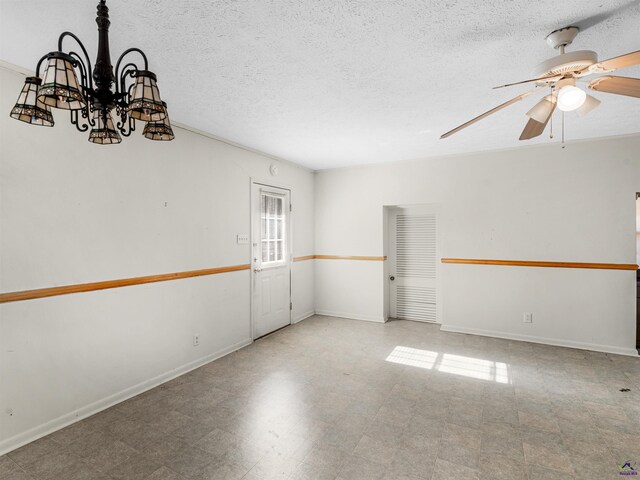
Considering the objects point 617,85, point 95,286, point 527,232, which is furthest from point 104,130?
point 527,232

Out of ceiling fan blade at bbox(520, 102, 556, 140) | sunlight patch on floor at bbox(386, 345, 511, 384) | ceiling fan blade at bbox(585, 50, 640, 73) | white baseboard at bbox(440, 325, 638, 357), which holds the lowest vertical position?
sunlight patch on floor at bbox(386, 345, 511, 384)

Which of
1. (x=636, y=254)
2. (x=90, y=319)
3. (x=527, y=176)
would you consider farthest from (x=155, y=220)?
(x=636, y=254)

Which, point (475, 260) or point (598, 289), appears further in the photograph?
point (475, 260)

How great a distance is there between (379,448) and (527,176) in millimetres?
3939

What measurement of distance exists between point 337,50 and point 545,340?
14.5 ft

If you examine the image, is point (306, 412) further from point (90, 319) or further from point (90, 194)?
point (90, 194)

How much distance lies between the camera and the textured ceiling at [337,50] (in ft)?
5.67

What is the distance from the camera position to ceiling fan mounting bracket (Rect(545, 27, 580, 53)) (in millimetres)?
1885

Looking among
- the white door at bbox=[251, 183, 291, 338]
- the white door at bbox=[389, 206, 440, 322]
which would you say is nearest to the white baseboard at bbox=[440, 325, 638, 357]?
the white door at bbox=[389, 206, 440, 322]

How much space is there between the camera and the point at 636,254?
3.93 meters

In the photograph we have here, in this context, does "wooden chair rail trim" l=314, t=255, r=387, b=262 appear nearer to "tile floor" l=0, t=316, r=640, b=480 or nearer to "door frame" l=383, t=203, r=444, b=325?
"door frame" l=383, t=203, r=444, b=325

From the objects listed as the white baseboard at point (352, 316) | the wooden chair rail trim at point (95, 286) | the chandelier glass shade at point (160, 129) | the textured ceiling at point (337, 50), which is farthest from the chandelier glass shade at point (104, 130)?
the white baseboard at point (352, 316)

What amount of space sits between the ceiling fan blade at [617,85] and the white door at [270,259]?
11.8 feet

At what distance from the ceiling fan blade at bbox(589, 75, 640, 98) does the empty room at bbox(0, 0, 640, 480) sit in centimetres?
1
